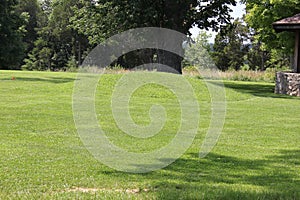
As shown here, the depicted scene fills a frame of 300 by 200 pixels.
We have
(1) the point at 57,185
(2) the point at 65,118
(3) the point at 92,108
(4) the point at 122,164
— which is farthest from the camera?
(3) the point at 92,108

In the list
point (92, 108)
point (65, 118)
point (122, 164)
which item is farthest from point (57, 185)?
point (92, 108)

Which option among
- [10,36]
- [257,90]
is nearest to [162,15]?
[257,90]

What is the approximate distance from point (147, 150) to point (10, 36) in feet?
145

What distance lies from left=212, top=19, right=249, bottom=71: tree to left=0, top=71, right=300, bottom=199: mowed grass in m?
41.8

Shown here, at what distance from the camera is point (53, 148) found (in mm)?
7930

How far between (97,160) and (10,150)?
1.44 meters

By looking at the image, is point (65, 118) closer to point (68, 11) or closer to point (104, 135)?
point (104, 135)

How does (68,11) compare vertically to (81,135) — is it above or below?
above

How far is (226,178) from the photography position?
628 cm

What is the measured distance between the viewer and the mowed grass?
5504mm

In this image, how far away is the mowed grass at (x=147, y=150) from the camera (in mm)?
5504

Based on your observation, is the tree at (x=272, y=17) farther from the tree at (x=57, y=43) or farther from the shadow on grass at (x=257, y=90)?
the tree at (x=57, y=43)

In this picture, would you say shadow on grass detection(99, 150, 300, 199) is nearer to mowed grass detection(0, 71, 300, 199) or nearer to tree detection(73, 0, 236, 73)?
mowed grass detection(0, 71, 300, 199)

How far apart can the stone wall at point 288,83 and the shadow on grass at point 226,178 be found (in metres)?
13.7
